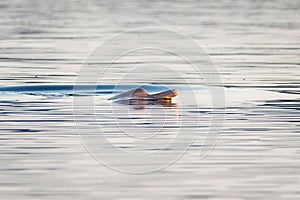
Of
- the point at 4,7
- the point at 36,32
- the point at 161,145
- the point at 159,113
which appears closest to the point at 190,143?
the point at 161,145

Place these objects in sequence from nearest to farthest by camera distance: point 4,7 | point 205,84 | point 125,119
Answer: point 125,119 → point 205,84 → point 4,7

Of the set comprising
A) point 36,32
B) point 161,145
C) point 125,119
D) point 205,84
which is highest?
point 36,32

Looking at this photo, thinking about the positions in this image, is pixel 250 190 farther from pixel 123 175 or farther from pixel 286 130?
pixel 286 130

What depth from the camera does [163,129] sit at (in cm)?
1382

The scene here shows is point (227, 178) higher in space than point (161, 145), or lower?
lower

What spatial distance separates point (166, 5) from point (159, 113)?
124 ft

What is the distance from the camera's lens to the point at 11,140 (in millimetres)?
12820

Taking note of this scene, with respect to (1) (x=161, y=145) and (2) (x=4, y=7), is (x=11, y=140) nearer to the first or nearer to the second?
(1) (x=161, y=145)

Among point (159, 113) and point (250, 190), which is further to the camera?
point (159, 113)

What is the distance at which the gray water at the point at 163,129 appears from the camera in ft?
33.9

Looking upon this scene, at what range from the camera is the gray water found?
33.9 feet

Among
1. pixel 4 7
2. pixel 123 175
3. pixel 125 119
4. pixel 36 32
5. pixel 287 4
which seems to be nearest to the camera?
pixel 123 175

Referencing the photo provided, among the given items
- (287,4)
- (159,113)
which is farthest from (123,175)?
(287,4)

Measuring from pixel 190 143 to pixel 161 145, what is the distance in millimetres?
362
